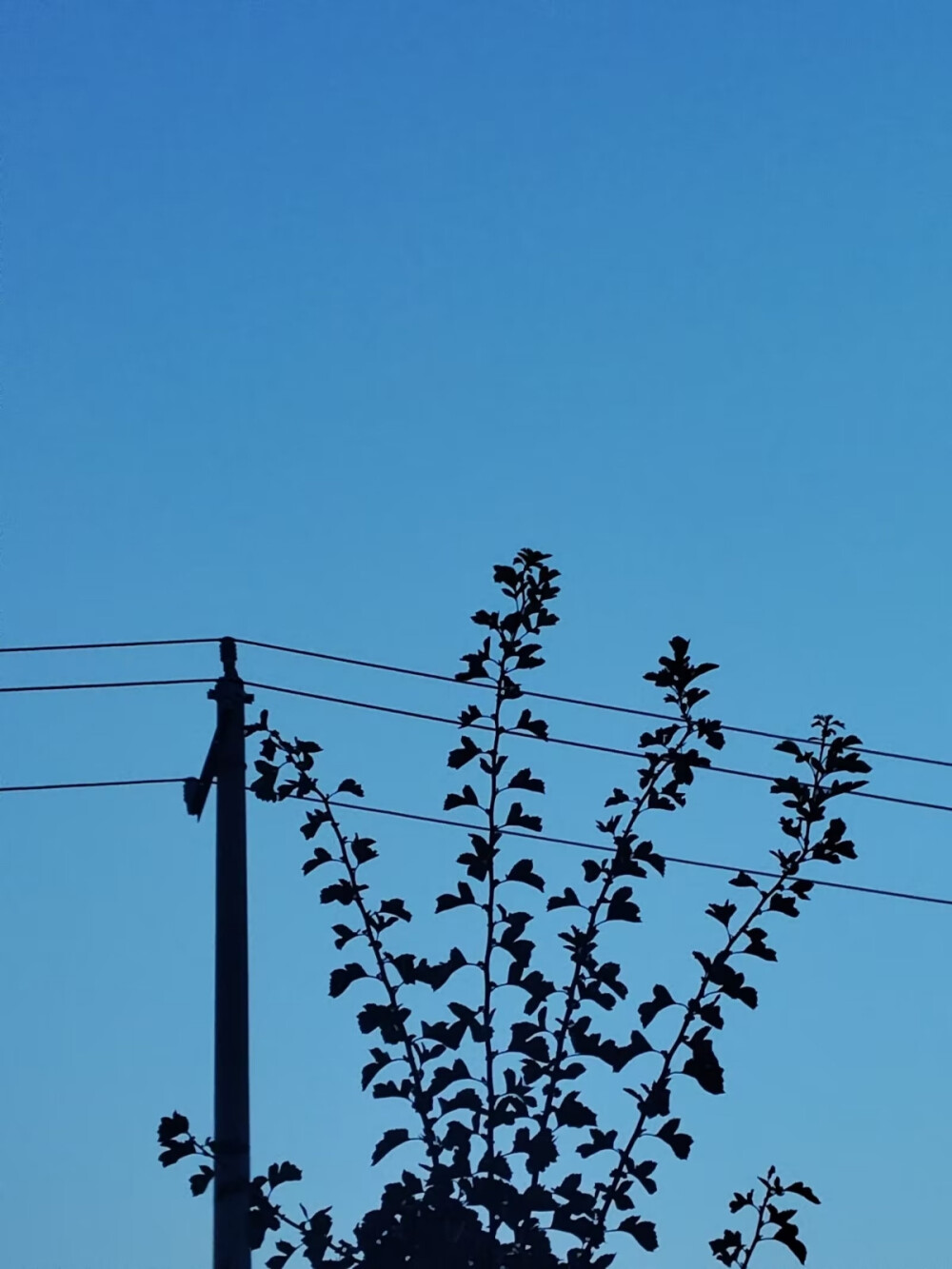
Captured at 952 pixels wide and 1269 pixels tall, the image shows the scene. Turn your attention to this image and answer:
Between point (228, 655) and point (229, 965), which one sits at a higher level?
point (228, 655)

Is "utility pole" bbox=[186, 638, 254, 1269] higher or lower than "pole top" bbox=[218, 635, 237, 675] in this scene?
lower

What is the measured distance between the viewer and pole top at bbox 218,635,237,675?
309 inches

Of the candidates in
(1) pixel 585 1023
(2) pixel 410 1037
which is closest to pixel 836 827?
(1) pixel 585 1023

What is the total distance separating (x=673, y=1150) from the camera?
6.56 metres

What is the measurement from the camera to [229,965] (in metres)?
7.20

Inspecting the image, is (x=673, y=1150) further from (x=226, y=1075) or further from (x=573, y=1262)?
(x=226, y=1075)

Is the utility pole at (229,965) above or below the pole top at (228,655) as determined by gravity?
below

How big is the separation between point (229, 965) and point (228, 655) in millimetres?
1405

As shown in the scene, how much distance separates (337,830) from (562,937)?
3.41 ft

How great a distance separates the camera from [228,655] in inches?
311

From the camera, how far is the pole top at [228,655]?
785 centimetres

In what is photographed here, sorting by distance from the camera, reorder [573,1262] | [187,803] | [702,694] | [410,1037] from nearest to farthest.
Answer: [573,1262], [410,1037], [702,694], [187,803]

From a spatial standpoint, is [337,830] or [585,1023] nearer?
[585,1023]

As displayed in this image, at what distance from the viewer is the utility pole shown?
6.75 metres
